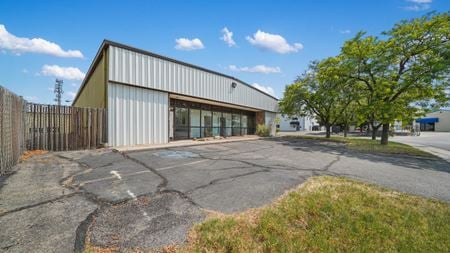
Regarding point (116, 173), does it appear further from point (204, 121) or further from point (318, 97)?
point (318, 97)

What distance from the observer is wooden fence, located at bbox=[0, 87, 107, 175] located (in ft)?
19.3

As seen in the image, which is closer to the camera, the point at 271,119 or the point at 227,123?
the point at 227,123

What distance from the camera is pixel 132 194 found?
146 inches

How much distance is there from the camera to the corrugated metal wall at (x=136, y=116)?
30.4ft

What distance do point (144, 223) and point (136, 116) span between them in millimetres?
8349

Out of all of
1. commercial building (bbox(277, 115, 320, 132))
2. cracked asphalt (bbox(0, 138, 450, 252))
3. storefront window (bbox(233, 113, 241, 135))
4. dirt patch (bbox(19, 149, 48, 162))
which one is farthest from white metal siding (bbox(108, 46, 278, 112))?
commercial building (bbox(277, 115, 320, 132))

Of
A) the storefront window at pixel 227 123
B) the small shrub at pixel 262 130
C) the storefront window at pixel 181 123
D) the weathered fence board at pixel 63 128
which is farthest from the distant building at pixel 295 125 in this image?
the weathered fence board at pixel 63 128

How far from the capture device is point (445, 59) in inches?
413

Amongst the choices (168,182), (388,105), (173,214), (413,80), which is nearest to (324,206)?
(173,214)

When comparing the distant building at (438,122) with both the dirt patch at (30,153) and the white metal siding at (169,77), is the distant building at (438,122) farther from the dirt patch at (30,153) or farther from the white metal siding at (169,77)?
the dirt patch at (30,153)

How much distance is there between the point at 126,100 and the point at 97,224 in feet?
26.9

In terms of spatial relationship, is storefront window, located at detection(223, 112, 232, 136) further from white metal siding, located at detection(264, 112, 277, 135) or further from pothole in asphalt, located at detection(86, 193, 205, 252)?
pothole in asphalt, located at detection(86, 193, 205, 252)

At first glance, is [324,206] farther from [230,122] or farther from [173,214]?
[230,122]

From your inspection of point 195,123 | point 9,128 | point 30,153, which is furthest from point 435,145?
point 30,153
